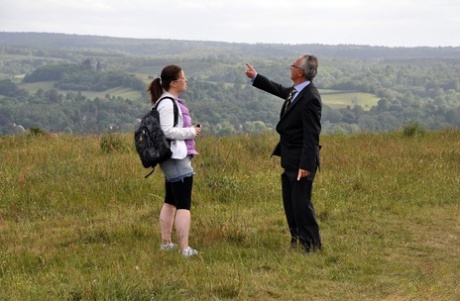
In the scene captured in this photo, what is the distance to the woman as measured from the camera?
5.70m

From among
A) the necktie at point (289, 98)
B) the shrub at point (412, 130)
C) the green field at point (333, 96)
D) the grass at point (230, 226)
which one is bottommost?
the green field at point (333, 96)

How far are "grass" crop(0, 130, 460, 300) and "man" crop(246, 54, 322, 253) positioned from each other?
1.05ft

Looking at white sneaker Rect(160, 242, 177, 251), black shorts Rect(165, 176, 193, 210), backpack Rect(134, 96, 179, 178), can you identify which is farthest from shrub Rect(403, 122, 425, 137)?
backpack Rect(134, 96, 179, 178)

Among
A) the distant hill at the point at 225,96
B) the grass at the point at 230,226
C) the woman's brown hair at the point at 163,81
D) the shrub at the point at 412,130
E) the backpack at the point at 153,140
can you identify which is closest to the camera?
the grass at the point at 230,226

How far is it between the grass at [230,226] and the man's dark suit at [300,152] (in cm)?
28

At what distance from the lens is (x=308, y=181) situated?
20.5 feet

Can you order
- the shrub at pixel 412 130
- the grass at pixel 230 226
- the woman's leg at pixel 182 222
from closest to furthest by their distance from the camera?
the grass at pixel 230 226
the woman's leg at pixel 182 222
the shrub at pixel 412 130

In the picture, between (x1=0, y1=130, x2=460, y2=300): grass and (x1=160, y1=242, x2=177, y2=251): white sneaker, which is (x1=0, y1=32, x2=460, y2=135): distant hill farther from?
(x1=160, y1=242, x2=177, y2=251): white sneaker

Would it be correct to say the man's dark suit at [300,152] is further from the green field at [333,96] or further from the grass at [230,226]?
the green field at [333,96]

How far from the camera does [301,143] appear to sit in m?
6.19

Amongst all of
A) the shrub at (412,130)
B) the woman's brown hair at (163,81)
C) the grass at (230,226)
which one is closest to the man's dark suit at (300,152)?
the grass at (230,226)

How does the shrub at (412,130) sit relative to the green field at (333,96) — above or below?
above

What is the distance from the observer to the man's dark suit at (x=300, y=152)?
6.02 meters

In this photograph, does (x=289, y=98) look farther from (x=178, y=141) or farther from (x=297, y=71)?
(x=178, y=141)
